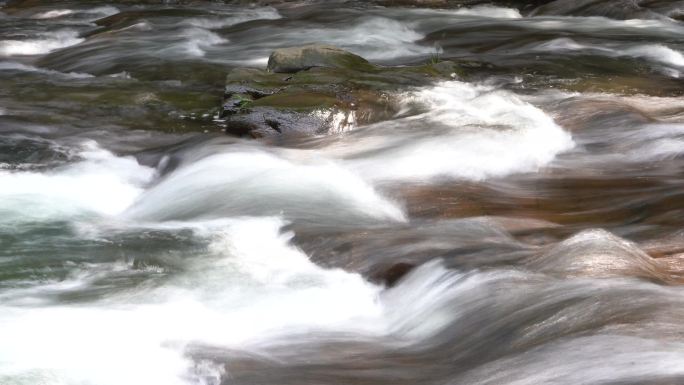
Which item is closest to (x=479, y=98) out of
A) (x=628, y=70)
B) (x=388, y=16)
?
(x=628, y=70)

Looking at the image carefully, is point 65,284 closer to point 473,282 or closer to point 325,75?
point 473,282

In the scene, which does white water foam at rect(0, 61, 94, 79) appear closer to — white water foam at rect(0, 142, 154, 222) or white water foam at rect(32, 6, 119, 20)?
white water foam at rect(0, 142, 154, 222)

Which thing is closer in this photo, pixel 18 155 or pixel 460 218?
pixel 460 218

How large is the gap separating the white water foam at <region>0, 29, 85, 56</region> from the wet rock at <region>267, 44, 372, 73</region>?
4031 mm

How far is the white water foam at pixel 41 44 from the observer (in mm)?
11969

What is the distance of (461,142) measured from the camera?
22.5ft

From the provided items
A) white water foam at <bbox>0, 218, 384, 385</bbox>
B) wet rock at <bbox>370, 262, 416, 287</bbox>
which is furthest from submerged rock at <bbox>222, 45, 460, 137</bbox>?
wet rock at <bbox>370, 262, 416, 287</bbox>

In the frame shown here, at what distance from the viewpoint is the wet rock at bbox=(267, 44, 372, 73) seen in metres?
9.30

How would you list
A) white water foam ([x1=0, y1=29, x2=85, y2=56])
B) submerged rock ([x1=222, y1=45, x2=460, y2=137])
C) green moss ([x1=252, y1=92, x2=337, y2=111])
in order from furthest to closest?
1. white water foam ([x1=0, y1=29, x2=85, y2=56])
2. green moss ([x1=252, y1=92, x2=337, y2=111])
3. submerged rock ([x1=222, y1=45, x2=460, y2=137])

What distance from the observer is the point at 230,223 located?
5.57 m

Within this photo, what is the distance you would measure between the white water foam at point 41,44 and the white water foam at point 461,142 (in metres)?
5.86

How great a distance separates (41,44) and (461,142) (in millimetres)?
7469

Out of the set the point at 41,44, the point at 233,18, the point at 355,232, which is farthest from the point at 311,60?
the point at 233,18

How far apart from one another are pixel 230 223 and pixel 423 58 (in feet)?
19.5
